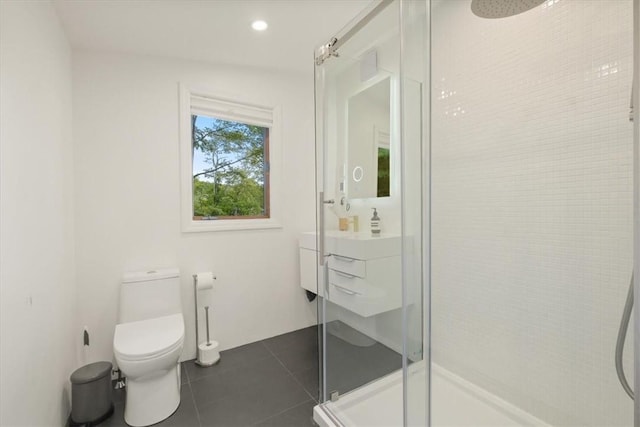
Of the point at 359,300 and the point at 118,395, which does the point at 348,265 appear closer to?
the point at 359,300

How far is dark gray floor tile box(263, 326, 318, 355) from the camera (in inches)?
99.4

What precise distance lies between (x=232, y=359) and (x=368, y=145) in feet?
6.27

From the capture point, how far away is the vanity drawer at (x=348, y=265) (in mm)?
1963

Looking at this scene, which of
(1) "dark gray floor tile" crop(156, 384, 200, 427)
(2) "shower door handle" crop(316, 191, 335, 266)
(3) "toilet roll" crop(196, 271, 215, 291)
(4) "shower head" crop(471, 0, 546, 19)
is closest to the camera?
(4) "shower head" crop(471, 0, 546, 19)

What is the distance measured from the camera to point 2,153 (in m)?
1.08

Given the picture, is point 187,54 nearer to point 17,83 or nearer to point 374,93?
point 17,83

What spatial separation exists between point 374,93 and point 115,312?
2360 millimetres

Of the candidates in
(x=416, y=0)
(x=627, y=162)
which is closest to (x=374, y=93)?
(x=416, y=0)

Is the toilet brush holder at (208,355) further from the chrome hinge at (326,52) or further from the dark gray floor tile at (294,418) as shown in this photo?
the chrome hinge at (326,52)

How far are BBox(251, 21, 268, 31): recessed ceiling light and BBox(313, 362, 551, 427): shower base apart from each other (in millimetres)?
2223

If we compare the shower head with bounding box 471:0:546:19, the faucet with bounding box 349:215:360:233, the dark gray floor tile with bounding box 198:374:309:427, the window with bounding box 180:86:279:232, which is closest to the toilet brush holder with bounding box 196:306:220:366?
the dark gray floor tile with bounding box 198:374:309:427

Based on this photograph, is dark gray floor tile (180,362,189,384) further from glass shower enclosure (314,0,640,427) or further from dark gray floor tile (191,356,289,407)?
glass shower enclosure (314,0,640,427)

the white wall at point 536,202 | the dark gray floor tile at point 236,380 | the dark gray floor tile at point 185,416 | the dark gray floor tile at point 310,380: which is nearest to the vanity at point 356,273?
the white wall at point 536,202

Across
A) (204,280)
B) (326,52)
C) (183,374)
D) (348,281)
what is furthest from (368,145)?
(183,374)
